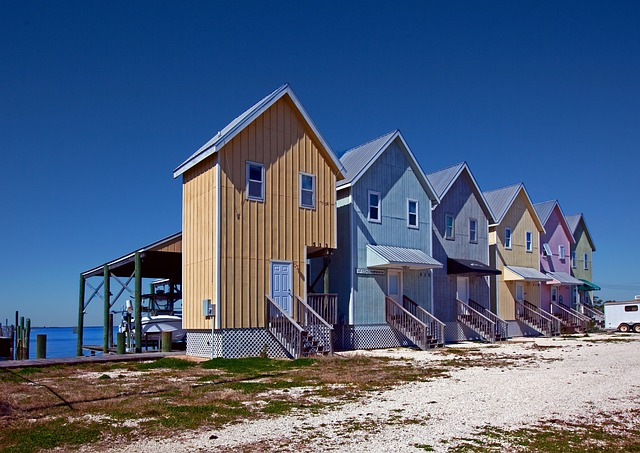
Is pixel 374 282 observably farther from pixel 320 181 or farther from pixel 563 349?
pixel 563 349

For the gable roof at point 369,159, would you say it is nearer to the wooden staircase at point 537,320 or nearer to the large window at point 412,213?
the large window at point 412,213

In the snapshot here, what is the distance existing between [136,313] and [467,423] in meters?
17.9

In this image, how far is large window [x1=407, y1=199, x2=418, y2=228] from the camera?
2773cm

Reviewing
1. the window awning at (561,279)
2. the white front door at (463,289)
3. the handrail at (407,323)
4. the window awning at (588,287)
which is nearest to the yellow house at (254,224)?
the handrail at (407,323)

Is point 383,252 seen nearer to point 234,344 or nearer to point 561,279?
point 234,344

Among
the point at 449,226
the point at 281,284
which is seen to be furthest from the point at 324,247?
the point at 449,226

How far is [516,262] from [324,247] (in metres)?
17.4

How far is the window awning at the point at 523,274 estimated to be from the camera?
34781 millimetres

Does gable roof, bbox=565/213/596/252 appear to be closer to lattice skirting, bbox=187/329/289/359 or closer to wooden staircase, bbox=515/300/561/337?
wooden staircase, bbox=515/300/561/337

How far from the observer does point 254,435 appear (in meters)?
8.49

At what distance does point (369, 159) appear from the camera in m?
26.0

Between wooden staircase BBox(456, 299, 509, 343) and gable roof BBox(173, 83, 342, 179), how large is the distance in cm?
1071

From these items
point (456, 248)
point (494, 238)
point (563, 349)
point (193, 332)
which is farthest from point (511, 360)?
point (494, 238)

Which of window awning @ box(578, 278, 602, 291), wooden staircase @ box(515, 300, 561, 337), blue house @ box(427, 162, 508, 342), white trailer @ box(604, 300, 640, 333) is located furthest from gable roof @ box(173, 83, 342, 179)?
window awning @ box(578, 278, 602, 291)
